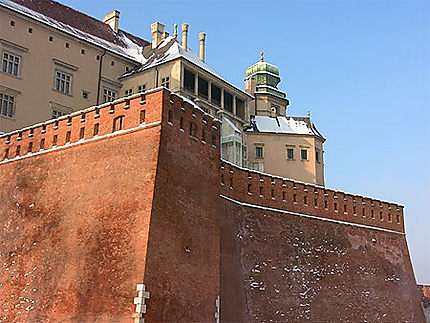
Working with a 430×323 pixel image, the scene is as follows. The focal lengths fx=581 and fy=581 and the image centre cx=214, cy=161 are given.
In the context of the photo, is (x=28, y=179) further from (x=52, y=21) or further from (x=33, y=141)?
(x=52, y=21)

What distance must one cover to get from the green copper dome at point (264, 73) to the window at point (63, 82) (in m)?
22.1

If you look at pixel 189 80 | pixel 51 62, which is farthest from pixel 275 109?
pixel 51 62

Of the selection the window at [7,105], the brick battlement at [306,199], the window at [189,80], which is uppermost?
the window at [189,80]

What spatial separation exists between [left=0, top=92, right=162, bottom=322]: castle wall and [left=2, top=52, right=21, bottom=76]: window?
10014 millimetres

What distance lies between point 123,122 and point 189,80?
704 inches

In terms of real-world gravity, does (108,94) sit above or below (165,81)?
below

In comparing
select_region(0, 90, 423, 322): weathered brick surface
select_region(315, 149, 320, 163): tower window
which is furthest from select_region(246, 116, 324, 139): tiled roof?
select_region(0, 90, 423, 322): weathered brick surface

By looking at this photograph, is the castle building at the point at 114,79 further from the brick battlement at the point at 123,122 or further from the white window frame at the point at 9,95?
the brick battlement at the point at 123,122

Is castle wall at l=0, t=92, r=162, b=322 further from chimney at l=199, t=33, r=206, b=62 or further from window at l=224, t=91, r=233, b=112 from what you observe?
chimney at l=199, t=33, r=206, b=62

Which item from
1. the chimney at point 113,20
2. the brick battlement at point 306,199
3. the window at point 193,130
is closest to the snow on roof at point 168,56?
the chimney at point 113,20

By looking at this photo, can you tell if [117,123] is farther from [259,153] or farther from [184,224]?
[259,153]

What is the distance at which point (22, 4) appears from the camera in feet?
116

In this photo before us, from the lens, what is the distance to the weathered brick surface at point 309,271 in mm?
25016

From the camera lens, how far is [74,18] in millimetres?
39719
